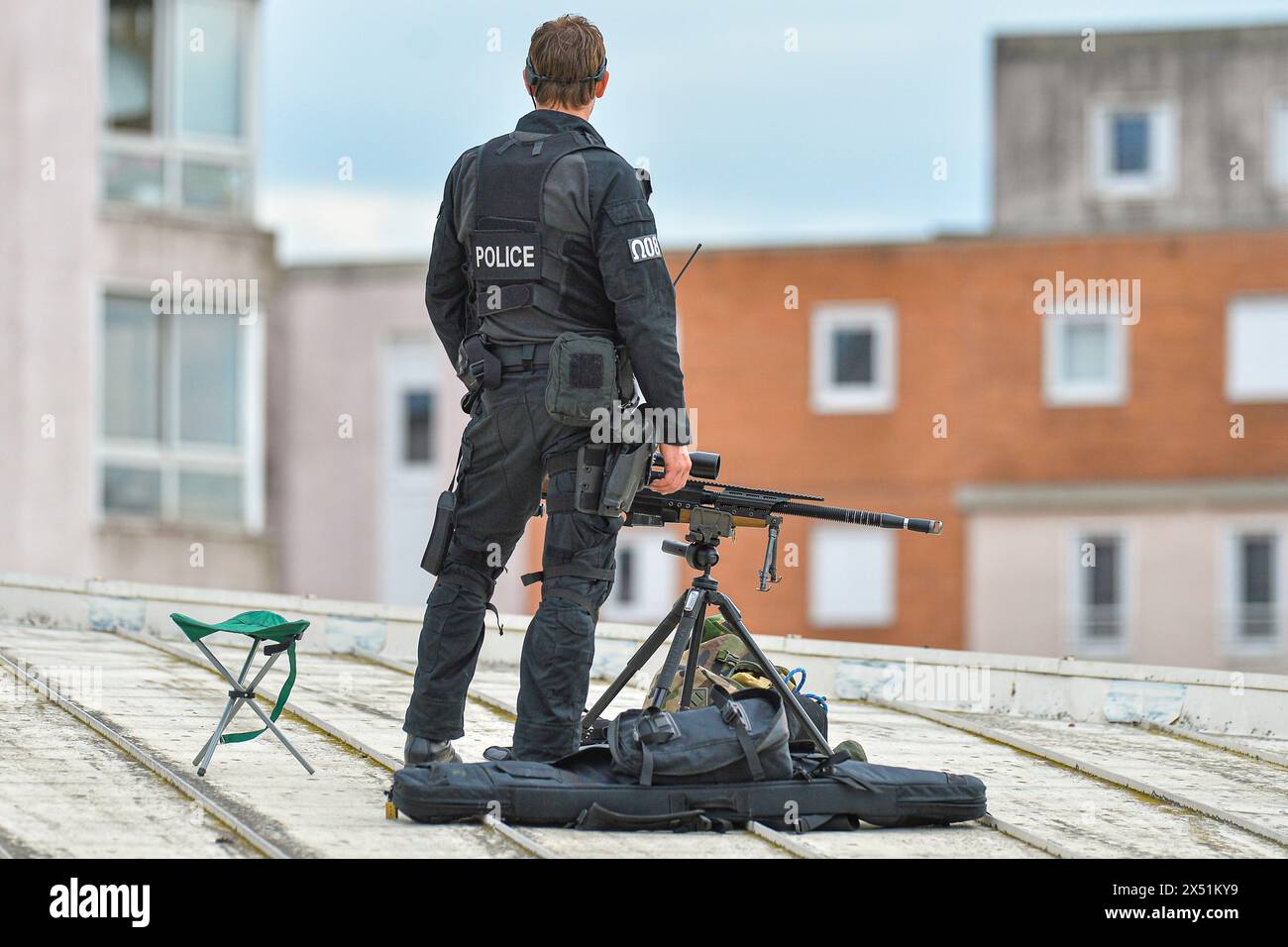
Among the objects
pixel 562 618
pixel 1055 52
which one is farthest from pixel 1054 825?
pixel 1055 52

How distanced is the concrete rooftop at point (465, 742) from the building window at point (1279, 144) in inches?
866

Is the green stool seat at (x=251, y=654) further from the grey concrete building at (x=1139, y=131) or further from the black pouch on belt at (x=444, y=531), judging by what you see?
the grey concrete building at (x=1139, y=131)

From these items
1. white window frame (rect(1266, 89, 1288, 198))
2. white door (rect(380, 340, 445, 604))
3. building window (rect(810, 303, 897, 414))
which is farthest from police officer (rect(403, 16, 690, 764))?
white window frame (rect(1266, 89, 1288, 198))

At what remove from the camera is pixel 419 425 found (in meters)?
31.9

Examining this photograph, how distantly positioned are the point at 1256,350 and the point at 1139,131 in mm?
3805

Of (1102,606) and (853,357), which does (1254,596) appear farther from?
(853,357)

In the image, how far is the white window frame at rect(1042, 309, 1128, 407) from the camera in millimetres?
29766

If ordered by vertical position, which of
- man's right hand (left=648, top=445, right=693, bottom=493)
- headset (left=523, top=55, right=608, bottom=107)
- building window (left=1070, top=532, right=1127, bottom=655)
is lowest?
A: building window (left=1070, top=532, right=1127, bottom=655)

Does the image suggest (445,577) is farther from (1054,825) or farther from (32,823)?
(1054,825)

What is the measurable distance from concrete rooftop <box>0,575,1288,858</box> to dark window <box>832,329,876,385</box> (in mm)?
19128

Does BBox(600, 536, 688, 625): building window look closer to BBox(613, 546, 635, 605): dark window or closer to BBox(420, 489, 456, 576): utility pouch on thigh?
BBox(613, 546, 635, 605): dark window

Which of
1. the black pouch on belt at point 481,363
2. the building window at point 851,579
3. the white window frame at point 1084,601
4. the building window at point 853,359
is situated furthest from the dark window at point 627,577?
the black pouch on belt at point 481,363

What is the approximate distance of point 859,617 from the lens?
2959 cm

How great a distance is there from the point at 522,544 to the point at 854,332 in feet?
18.1
